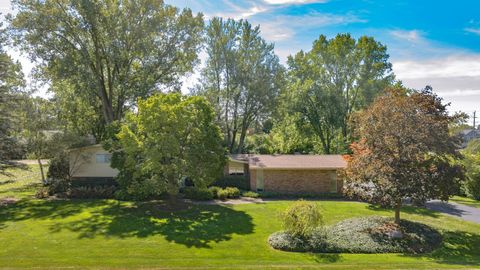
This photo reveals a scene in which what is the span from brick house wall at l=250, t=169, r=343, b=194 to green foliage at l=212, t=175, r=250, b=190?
2.31 m

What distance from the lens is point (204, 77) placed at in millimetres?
41938

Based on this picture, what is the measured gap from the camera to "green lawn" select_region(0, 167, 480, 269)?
→ 15.7 metres

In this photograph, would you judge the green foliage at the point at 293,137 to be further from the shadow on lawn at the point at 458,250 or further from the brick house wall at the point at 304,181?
the shadow on lawn at the point at 458,250

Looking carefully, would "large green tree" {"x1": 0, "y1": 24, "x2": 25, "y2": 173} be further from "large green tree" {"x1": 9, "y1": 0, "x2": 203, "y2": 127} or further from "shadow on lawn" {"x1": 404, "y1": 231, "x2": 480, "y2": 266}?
"shadow on lawn" {"x1": 404, "y1": 231, "x2": 480, "y2": 266}

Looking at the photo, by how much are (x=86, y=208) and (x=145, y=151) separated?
6.09 metres

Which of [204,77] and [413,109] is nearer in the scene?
[413,109]

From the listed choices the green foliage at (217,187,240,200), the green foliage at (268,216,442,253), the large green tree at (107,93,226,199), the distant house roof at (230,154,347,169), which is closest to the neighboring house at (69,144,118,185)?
the large green tree at (107,93,226,199)

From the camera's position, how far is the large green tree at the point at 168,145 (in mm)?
23578

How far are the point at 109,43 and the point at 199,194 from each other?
49.2ft

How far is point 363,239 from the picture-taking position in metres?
18.9

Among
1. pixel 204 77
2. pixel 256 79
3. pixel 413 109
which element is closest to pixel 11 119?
pixel 204 77

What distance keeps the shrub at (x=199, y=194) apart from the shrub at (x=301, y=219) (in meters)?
10.6

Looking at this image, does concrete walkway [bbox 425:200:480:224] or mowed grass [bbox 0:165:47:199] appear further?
mowed grass [bbox 0:165:47:199]

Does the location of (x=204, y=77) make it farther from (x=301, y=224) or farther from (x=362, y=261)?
(x=362, y=261)
